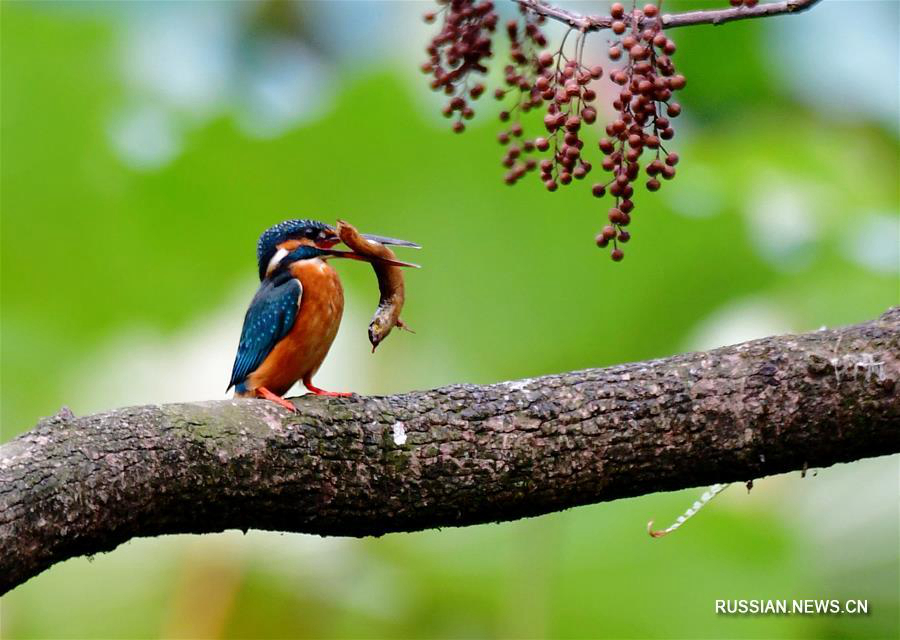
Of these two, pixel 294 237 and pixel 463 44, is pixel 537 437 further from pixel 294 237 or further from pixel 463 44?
pixel 294 237

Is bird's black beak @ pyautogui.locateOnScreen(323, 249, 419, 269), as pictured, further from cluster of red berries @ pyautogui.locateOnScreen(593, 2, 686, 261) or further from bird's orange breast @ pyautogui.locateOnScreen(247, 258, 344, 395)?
cluster of red berries @ pyautogui.locateOnScreen(593, 2, 686, 261)

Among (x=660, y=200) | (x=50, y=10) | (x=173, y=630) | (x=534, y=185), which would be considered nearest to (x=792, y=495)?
(x=660, y=200)

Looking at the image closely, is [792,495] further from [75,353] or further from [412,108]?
[75,353]

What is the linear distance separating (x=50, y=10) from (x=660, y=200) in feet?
9.24

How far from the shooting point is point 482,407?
8.58ft

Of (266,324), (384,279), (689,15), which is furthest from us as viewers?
(266,324)

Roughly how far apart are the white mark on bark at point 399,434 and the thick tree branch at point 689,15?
88 centimetres

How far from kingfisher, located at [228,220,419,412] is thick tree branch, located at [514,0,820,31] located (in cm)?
95

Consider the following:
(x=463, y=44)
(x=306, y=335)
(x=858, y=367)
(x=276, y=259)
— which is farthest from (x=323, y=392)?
(x=858, y=367)

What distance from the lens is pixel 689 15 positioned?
7.15 feet

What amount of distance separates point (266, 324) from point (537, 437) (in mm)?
896

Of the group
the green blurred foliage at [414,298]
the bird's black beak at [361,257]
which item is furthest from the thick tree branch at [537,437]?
the green blurred foliage at [414,298]

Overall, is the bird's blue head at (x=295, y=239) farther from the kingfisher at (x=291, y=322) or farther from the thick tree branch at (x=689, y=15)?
the thick tree branch at (x=689, y=15)

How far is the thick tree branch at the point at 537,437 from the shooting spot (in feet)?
8.07
